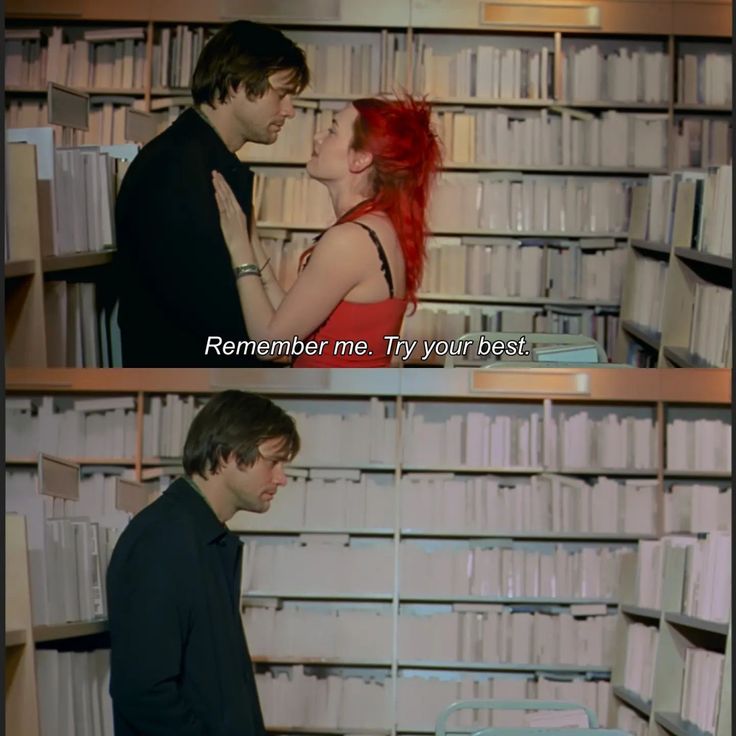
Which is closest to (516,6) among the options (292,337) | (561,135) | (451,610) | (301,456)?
(561,135)

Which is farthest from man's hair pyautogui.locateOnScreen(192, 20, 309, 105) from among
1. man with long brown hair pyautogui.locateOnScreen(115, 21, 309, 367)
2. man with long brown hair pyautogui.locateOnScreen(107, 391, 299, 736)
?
man with long brown hair pyautogui.locateOnScreen(107, 391, 299, 736)

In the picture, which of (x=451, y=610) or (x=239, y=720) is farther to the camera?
(x=451, y=610)

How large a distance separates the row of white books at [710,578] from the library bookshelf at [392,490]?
14 cm

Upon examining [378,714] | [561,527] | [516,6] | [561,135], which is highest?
[516,6]

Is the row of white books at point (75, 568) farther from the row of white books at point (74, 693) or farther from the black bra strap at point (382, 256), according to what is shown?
the black bra strap at point (382, 256)

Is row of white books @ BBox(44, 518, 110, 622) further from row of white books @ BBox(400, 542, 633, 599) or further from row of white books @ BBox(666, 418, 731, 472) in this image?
row of white books @ BBox(666, 418, 731, 472)

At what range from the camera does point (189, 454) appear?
3223mm

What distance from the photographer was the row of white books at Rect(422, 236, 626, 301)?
128 inches

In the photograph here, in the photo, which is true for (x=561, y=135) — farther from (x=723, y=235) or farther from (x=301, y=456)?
(x=301, y=456)

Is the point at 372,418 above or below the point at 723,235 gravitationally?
below

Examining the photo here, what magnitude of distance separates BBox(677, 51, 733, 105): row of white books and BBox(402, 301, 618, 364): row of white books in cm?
64

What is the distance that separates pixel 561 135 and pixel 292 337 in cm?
92

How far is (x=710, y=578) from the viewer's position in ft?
10.5

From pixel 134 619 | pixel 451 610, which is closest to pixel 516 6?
pixel 451 610
